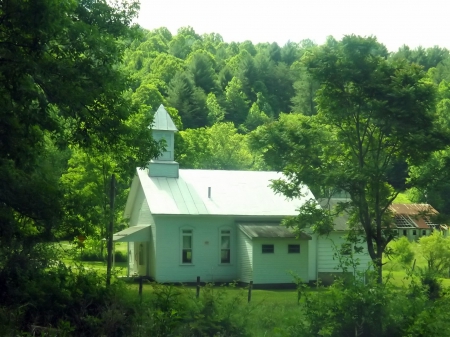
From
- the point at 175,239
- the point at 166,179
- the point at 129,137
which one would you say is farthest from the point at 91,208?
the point at 166,179

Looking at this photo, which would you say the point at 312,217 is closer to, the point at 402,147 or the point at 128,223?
the point at 402,147

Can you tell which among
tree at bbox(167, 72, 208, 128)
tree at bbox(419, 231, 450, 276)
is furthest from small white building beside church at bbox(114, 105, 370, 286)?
tree at bbox(167, 72, 208, 128)

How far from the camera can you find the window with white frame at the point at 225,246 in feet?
129

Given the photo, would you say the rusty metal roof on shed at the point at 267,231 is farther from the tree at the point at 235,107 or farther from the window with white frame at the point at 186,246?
the tree at the point at 235,107

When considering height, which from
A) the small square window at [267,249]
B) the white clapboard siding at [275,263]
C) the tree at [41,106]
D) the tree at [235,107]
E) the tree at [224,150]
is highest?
the tree at [235,107]

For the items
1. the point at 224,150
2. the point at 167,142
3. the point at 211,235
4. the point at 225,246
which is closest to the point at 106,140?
the point at 211,235

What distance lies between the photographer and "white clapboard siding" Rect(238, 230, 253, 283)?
3819 centimetres

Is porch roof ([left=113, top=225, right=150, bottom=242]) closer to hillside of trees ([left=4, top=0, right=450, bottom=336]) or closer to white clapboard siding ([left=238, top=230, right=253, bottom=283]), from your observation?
hillside of trees ([left=4, top=0, right=450, bottom=336])

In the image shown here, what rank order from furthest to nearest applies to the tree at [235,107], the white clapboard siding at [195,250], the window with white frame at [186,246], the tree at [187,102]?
the tree at [235,107] < the tree at [187,102] < the window with white frame at [186,246] < the white clapboard siding at [195,250]

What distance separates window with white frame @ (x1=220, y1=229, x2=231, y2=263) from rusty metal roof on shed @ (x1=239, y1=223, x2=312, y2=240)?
0.84m

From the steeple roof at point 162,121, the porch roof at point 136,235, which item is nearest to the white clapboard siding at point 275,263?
the porch roof at point 136,235

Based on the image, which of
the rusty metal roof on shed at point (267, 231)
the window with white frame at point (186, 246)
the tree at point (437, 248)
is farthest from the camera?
the tree at point (437, 248)

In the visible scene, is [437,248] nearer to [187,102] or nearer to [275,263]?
[275,263]

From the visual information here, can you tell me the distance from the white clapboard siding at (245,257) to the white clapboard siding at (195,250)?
17.4 inches
